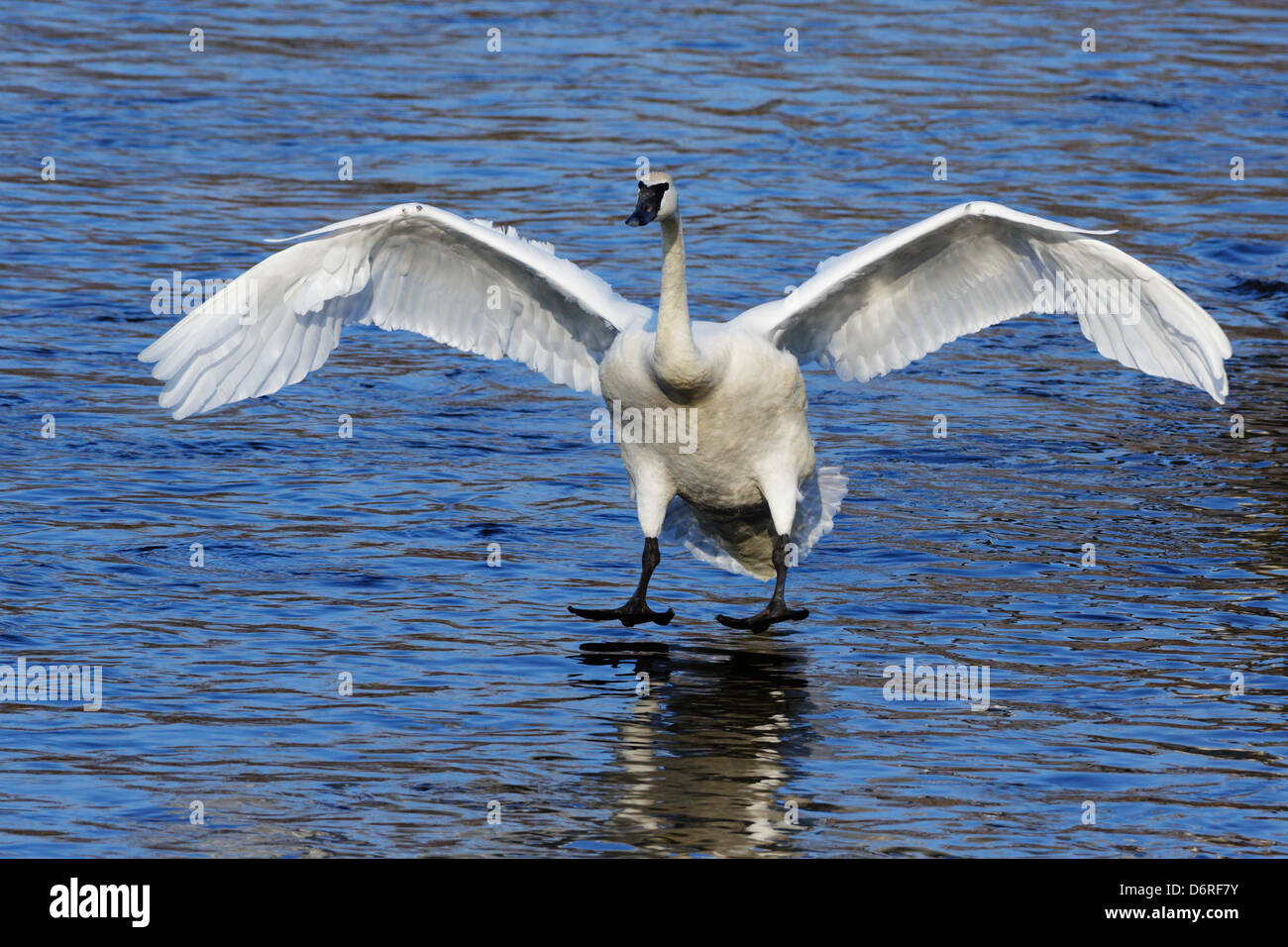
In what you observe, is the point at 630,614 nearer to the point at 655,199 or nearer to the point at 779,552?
the point at 779,552

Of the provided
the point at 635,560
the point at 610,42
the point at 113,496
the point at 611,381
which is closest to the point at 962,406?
the point at 635,560

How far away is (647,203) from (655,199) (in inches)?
3.6

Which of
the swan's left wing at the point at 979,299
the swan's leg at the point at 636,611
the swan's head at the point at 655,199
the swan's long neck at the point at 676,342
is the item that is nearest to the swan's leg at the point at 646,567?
the swan's leg at the point at 636,611

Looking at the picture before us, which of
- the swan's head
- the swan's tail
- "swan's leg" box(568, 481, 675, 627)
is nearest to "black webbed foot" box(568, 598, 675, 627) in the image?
"swan's leg" box(568, 481, 675, 627)

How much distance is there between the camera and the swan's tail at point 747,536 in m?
11.3

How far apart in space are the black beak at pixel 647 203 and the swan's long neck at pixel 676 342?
0.49 feet

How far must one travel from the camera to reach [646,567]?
10.7 metres

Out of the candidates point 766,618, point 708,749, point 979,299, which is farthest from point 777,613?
point 979,299

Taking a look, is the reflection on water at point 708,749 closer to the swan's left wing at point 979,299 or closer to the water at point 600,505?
the water at point 600,505

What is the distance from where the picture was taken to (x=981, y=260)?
10.6m

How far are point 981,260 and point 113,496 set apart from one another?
5144mm

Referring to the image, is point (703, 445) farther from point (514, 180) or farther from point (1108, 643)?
point (514, 180)

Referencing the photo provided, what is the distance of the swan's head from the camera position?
9.72m

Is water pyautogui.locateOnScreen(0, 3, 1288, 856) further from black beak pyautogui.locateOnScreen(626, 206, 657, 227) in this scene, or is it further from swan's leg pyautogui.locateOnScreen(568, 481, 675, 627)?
black beak pyautogui.locateOnScreen(626, 206, 657, 227)
